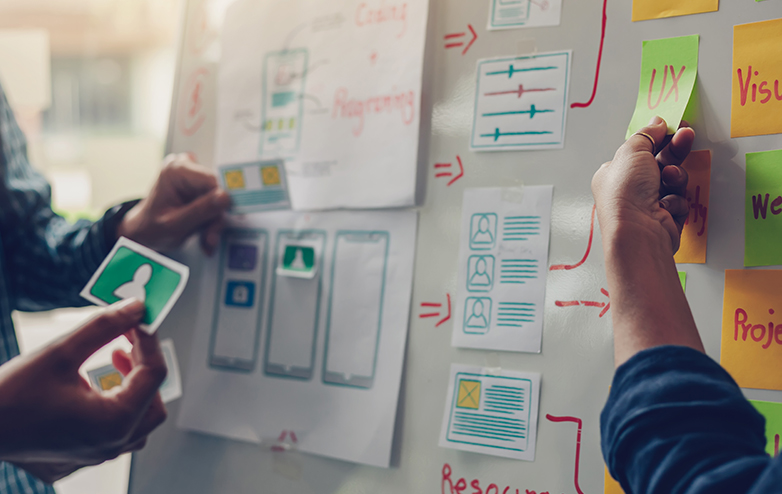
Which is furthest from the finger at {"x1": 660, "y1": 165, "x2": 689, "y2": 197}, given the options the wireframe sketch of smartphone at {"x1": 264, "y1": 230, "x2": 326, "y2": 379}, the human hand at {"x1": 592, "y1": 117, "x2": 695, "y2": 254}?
the wireframe sketch of smartphone at {"x1": 264, "y1": 230, "x2": 326, "y2": 379}

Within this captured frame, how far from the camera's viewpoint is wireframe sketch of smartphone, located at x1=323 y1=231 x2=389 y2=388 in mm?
625

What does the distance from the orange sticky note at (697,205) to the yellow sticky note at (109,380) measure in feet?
2.11

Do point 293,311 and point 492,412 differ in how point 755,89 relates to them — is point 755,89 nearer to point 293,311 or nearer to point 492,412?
point 492,412

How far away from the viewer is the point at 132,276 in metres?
0.60

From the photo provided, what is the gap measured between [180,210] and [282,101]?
0.19 metres

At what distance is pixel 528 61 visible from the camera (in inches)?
22.5

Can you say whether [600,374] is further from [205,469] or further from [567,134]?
[205,469]

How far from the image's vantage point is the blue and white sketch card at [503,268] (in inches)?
21.7

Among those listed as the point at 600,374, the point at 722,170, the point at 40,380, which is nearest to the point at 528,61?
the point at 722,170

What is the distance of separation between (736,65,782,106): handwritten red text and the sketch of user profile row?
0.36 meters

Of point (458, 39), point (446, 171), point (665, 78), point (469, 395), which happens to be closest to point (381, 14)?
point (458, 39)

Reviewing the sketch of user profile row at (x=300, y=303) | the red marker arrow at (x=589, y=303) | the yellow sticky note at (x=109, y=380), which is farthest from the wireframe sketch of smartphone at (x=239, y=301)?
the red marker arrow at (x=589, y=303)

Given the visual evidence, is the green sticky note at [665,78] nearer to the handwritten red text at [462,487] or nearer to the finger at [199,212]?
the handwritten red text at [462,487]

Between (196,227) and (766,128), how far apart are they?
626 mm
